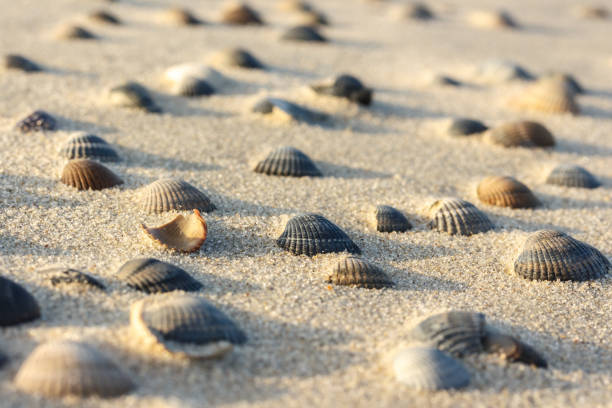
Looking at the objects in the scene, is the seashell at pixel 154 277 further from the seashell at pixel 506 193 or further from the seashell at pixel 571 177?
the seashell at pixel 571 177

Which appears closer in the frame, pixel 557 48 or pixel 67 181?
pixel 67 181

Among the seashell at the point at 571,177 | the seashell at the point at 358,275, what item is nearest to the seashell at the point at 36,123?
the seashell at the point at 358,275

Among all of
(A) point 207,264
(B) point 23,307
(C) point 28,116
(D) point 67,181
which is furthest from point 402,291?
(C) point 28,116

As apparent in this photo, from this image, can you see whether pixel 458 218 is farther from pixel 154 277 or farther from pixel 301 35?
pixel 301 35

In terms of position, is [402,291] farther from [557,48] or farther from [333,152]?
[557,48]

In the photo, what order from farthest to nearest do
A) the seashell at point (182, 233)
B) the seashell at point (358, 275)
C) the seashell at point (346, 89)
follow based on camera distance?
1. the seashell at point (346, 89)
2. the seashell at point (182, 233)
3. the seashell at point (358, 275)

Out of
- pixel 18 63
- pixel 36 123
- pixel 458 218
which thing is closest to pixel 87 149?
pixel 36 123
